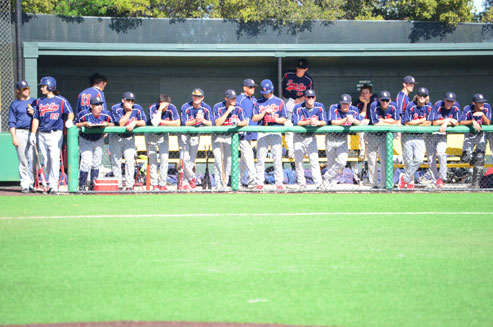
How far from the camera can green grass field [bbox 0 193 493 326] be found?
4.59 m

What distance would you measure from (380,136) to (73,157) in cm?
522

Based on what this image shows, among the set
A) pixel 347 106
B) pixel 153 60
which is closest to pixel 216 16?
pixel 153 60

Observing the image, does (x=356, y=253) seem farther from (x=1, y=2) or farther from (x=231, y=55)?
(x=1, y=2)

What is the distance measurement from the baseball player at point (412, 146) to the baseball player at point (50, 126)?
5.77 m

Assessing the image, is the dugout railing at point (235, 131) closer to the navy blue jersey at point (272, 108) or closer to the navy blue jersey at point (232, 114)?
the navy blue jersey at point (232, 114)

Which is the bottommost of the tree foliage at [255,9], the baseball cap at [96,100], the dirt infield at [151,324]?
the dirt infield at [151,324]

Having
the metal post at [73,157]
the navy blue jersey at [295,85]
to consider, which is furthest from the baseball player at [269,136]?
the navy blue jersey at [295,85]

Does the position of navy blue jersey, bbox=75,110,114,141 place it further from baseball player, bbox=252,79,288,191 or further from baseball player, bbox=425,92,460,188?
baseball player, bbox=425,92,460,188

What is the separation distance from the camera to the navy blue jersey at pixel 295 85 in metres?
16.6

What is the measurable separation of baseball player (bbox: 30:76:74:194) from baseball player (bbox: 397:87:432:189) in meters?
5.77

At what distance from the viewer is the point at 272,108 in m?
12.4

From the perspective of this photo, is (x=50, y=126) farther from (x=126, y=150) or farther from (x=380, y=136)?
(x=380, y=136)

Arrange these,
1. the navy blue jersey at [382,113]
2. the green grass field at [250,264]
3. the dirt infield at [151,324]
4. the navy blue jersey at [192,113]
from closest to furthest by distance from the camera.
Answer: the dirt infield at [151,324]
the green grass field at [250,264]
the navy blue jersey at [192,113]
the navy blue jersey at [382,113]

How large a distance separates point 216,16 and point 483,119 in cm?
1180
